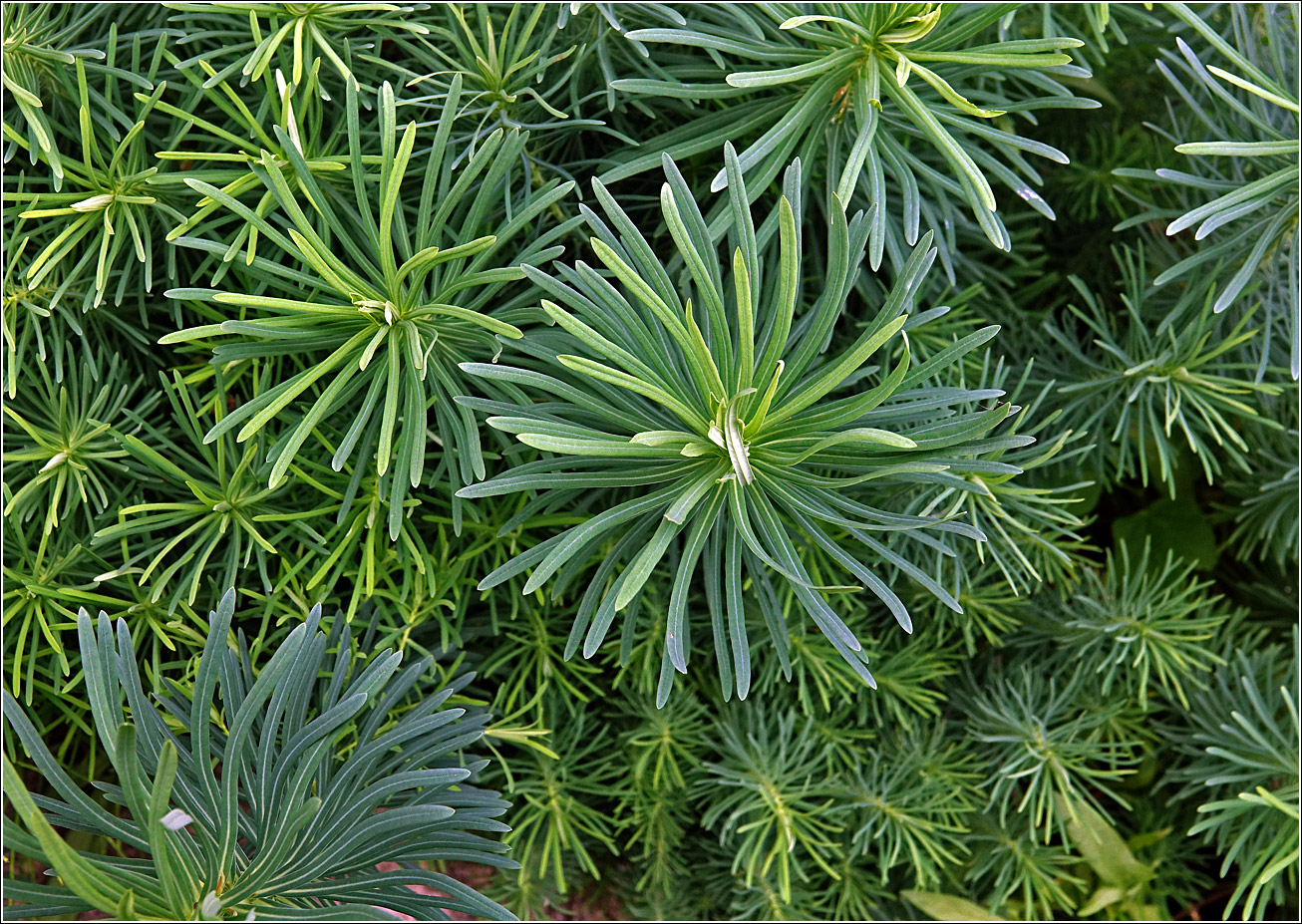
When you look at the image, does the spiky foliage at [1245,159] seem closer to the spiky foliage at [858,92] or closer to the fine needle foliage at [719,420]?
the spiky foliage at [858,92]

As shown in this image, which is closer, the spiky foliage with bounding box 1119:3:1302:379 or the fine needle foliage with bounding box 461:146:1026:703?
the fine needle foliage with bounding box 461:146:1026:703

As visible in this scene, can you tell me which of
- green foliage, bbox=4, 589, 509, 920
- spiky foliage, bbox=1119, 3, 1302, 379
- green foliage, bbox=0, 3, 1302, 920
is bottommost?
green foliage, bbox=4, 589, 509, 920

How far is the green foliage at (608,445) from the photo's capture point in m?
0.47

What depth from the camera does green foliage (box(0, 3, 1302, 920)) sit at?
47cm

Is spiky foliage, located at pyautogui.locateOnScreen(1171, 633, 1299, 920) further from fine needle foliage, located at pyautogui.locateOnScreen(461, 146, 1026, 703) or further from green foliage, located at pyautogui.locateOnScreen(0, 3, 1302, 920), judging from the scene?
fine needle foliage, located at pyautogui.locateOnScreen(461, 146, 1026, 703)

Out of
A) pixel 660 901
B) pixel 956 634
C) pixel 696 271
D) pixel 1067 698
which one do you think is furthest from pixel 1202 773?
pixel 696 271

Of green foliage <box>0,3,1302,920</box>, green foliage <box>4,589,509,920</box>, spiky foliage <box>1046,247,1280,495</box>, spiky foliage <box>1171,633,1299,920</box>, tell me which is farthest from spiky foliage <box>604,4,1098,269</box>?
spiky foliage <box>1171,633,1299,920</box>

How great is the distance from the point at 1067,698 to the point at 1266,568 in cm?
40

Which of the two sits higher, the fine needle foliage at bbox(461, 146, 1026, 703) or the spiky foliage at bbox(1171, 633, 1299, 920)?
the fine needle foliage at bbox(461, 146, 1026, 703)

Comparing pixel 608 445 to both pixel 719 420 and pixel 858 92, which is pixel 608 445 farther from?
pixel 858 92

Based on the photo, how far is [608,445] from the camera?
428 millimetres

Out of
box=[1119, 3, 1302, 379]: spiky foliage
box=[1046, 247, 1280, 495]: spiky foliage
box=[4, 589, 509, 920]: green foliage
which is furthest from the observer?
box=[1046, 247, 1280, 495]: spiky foliage

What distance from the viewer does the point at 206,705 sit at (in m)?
0.46

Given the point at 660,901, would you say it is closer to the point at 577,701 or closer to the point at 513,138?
the point at 577,701
